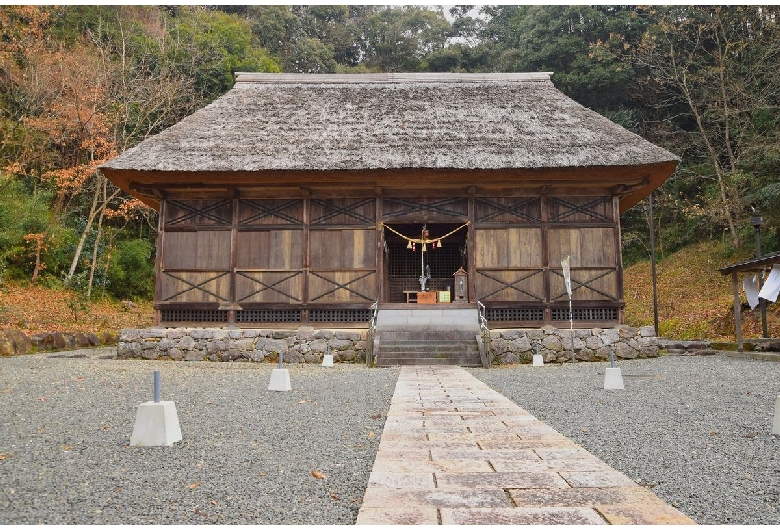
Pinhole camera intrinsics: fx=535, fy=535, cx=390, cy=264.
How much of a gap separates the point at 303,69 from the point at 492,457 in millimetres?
34379

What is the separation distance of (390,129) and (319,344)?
5544 millimetres

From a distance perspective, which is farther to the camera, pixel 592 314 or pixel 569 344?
pixel 592 314

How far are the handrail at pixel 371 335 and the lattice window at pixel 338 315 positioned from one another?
0.80 ft

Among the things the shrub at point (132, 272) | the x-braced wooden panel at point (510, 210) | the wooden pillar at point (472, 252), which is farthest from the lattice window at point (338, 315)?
the shrub at point (132, 272)

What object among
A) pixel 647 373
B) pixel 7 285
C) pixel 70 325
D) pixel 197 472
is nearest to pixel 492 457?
→ pixel 197 472

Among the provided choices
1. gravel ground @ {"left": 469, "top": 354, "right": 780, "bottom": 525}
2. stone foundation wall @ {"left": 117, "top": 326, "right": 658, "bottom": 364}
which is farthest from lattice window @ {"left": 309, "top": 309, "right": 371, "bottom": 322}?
gravel ground @ {"left": 469, "top": 354, "right": 780, "bottom": 525}

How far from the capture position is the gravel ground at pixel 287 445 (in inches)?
105

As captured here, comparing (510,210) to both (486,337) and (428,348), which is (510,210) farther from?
(428,348)

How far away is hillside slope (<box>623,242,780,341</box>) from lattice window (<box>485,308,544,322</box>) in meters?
6.58

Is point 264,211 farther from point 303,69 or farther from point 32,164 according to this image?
point 303,69

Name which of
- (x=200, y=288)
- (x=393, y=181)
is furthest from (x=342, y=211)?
(x=200, y=288)

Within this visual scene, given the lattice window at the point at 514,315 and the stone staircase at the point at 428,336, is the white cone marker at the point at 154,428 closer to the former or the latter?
the stone staircase at the point at 428,336

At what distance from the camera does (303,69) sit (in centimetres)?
3422

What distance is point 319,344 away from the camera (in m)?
11.5
